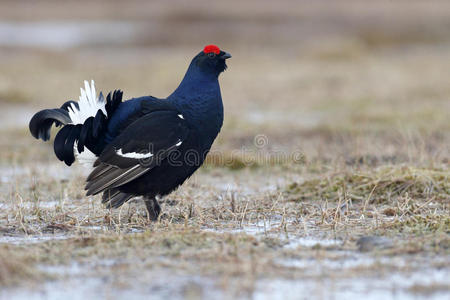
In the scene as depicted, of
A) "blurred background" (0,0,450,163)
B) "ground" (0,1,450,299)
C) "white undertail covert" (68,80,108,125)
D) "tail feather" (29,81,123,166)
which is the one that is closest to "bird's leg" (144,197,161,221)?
"ground" (0,1,450,299)

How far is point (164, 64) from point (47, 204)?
11.8m

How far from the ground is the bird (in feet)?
1.00

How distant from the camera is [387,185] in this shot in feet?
20.3

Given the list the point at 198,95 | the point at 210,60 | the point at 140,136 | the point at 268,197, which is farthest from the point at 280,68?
the point at 140,136

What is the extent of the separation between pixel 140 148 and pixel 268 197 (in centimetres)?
145

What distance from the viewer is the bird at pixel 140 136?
5188 millimetres

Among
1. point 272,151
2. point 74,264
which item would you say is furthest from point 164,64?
point 74,264

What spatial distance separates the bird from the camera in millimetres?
5188

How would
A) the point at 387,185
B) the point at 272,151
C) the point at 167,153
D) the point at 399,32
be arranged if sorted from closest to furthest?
1. the point at 167,153
2. the point at 387,185
3. the point at 272,151
4. the point at 399,32

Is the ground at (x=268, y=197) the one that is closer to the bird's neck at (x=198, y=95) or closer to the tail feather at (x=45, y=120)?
the tail feather at (x=45, y=120)

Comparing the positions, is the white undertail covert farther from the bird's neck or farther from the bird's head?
the bird's head

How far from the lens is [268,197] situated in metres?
6.16

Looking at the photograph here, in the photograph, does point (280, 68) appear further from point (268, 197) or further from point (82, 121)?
point (82, 121)

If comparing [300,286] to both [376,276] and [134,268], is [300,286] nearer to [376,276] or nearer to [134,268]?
[376,276]
